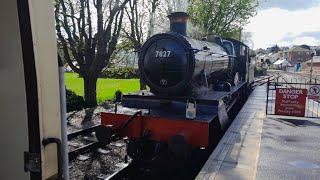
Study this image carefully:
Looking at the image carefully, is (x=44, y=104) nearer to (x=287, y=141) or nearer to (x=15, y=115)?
(x=15, y=115)

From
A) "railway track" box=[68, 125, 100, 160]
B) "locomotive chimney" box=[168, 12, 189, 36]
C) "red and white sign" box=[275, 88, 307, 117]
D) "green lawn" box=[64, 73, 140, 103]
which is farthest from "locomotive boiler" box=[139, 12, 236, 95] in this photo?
"green lawn" box=[64, 73, 140, 103]

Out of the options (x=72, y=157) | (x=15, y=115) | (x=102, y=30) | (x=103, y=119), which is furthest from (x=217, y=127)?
(x=102, y=30)

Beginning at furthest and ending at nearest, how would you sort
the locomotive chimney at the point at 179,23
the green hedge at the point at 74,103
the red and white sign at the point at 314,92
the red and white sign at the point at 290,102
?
the green hedge at the point at 74,103
the red and white sign at the point at 314,92
the red and white sign at the point at 290,102
the locomotive chimney at the point at 179,23

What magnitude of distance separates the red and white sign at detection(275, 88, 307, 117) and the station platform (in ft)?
1.45

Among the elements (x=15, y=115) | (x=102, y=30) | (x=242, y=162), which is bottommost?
(x=242, y=162)

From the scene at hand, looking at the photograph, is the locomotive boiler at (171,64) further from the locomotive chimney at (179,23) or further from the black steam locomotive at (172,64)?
the locomotive chimney at (179,23)

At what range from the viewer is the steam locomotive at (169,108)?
5.72 m

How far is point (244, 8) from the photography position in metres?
29.8

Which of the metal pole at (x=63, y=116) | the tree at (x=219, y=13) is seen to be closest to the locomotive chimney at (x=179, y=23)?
the metal pole at (x=63, y=116)

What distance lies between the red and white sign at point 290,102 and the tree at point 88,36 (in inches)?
321

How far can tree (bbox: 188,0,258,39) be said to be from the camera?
2859 cm

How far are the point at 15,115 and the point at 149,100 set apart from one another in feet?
16.2

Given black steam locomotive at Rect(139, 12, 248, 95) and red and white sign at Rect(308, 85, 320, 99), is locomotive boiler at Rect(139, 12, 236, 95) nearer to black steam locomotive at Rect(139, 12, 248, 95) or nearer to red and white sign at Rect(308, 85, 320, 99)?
black steam locomotive at Rect(139, 12, 248, 95)

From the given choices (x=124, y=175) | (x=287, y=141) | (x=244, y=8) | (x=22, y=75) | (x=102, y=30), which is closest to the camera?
(x=22, y=75)
